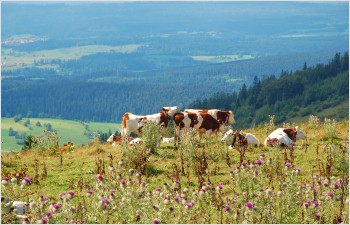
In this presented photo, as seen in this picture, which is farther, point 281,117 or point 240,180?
point 281,117

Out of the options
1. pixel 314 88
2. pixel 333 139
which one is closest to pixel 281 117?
pixel 314 88

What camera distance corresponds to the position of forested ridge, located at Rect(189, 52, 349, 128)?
153125 mm

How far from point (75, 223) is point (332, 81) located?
162m

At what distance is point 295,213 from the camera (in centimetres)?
1301

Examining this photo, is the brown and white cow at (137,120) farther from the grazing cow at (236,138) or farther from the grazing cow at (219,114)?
the grazing cow at (236,138)

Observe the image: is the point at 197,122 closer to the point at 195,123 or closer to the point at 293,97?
the point at 195,123

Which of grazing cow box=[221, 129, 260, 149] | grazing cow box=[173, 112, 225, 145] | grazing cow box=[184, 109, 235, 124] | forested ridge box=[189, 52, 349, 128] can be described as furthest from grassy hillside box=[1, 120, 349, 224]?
forested ridge box=[189, 52, 349, 128]

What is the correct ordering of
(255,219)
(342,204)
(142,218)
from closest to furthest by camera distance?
(142,218) < (255,219) < (342,204)

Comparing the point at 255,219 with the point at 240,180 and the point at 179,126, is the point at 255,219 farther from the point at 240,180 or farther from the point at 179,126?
the point at 179,126

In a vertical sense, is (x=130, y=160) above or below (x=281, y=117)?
above

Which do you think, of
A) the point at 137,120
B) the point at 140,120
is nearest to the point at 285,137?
the point at 140,120

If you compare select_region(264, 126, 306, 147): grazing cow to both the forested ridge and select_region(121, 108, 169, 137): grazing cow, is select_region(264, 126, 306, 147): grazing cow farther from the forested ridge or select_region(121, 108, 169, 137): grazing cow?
the forested ridge

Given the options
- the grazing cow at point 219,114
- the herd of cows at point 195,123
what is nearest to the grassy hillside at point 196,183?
the herd of cows at point 195,123

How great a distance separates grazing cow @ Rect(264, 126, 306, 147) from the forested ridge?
12446 centimetres
